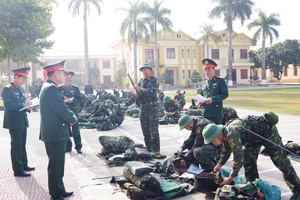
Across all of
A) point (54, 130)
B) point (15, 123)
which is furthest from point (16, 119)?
point (54, 130)

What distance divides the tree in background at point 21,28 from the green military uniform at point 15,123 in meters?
15.5

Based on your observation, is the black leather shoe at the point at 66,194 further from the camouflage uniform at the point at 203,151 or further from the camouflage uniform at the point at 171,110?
the camouflage uniform at the point at 171,110

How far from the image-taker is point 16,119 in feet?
19.1

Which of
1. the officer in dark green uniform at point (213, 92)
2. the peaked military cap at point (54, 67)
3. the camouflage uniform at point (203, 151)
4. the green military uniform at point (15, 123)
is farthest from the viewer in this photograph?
the officer in dark green uniform at point (213, 92)

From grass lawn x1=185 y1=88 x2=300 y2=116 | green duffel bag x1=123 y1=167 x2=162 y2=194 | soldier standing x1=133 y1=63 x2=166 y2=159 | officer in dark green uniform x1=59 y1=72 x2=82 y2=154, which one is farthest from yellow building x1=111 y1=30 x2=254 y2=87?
green duffel bag x1=123 y1=167 x2=162 y2=194

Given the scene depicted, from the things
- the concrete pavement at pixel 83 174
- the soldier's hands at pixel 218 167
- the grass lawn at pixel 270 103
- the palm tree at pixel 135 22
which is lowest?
the concrete pavement at pixel 83 174

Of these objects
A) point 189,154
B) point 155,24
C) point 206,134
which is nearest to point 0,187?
point 189,154

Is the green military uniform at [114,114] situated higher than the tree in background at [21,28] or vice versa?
the tree in background at [21,28]

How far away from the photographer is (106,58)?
5256 cm

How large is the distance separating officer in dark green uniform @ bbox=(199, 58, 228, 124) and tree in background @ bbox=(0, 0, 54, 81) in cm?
1695

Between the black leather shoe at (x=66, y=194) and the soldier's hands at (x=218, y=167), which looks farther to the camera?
the black leather shoe at (x=66, y=194)

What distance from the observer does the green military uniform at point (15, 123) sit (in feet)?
19.0

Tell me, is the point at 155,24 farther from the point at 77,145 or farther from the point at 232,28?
the point at 77,145

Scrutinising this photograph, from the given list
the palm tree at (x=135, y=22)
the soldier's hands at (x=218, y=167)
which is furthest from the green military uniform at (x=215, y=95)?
the palm tree at (x=135, y=22)
